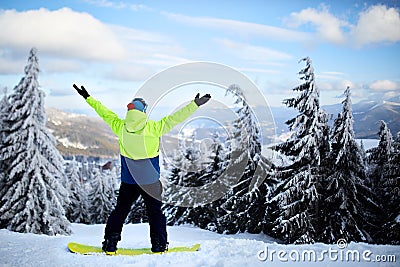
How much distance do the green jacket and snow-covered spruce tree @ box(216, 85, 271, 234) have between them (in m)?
13.2

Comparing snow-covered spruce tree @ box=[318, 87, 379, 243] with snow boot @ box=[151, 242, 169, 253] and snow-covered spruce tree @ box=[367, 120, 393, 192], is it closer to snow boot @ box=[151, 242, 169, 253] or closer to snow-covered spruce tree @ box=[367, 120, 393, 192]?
snow-covered spruce tree @ box=[367, 120, 393, 192]

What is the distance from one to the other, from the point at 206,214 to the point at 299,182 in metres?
10.8

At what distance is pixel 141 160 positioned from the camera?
239 inches

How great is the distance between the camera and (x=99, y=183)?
41250 mm

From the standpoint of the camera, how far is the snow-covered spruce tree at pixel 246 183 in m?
20.2

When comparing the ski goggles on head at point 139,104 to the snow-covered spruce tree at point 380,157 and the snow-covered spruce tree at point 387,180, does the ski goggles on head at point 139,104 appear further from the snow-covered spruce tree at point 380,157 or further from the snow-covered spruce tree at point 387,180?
the snow-covered spruce tree at point 380,157

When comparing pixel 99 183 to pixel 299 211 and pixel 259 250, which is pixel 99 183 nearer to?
pixel 299 211

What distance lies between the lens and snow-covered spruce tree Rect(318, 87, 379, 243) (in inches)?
712

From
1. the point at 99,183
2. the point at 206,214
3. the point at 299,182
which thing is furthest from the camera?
the point at 99,183

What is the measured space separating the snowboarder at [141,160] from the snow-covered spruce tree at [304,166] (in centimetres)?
1284

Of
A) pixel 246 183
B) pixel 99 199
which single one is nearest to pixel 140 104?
A: pixel 246 183

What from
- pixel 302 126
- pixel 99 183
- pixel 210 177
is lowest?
pixel 99 183

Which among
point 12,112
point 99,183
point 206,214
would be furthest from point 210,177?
point 99,183

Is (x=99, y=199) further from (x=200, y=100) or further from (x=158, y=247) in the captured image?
(x=200, y=100)
